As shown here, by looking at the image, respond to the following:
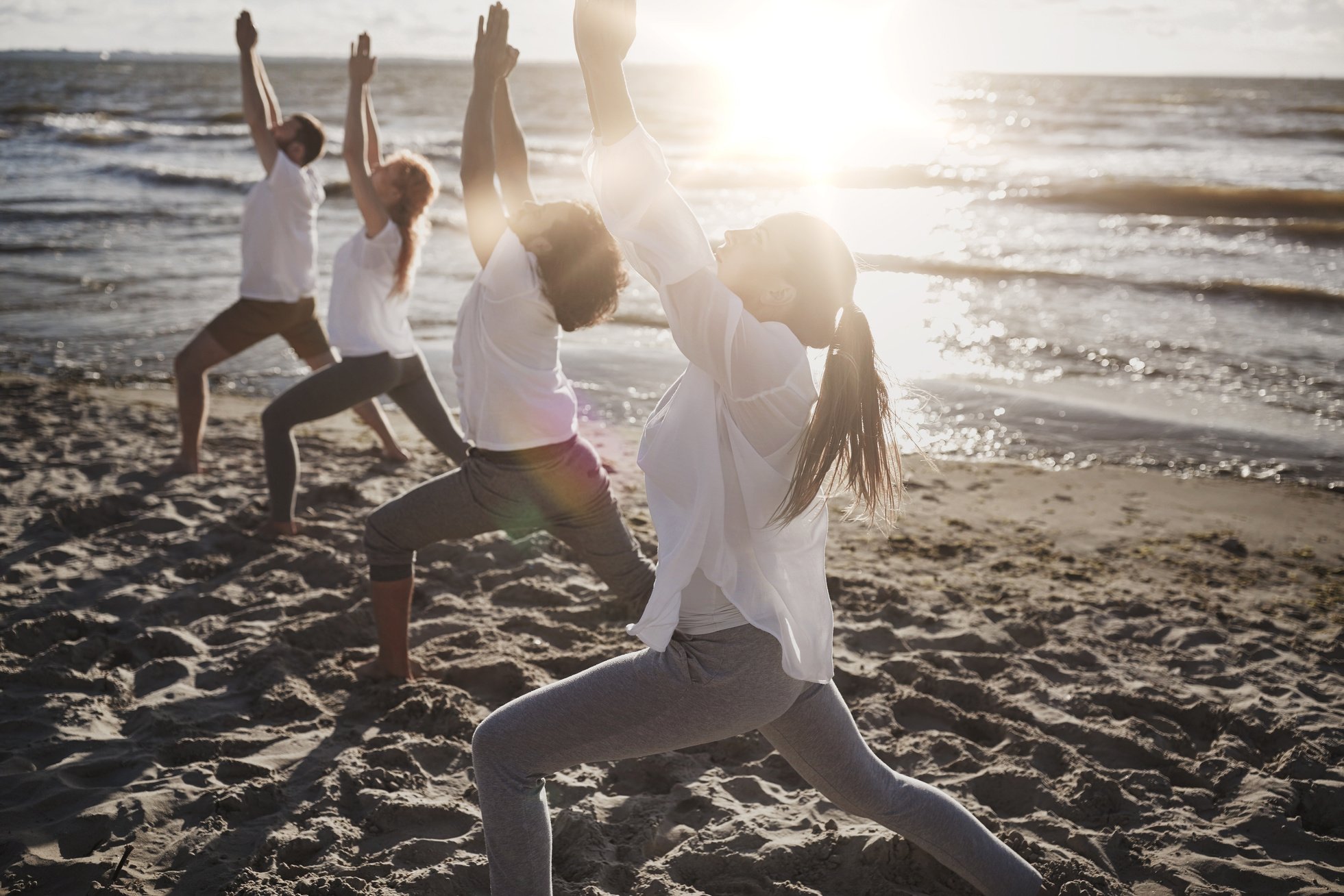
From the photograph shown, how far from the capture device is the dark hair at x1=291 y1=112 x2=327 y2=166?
5520mm

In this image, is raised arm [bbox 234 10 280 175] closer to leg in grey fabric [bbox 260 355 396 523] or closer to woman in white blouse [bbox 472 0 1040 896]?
leg in grey fabric [bbox 260 355 396 523]

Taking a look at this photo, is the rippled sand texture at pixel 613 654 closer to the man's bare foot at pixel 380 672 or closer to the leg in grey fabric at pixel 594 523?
the man's bare foot at pixel 380 672

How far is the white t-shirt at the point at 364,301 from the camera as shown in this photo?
4.69 meters

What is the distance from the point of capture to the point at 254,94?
16.9 feet

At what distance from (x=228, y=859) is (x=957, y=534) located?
413 centimetres

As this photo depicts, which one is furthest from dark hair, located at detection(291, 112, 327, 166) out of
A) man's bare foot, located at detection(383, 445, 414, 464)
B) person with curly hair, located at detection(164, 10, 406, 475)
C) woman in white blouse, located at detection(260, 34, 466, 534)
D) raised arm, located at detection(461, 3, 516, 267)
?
raised arm, located at detection(461, 3, 516, 267)

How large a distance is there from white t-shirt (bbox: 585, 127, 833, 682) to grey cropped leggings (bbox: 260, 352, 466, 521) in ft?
9.83

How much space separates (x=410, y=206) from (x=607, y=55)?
2878 millimetres

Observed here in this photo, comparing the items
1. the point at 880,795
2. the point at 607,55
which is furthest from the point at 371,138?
the point at 880,795

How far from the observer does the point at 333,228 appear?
15555 mm

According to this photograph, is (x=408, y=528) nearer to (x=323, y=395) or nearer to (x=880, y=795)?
(x=323, y=395)

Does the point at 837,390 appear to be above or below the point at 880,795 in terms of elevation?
above

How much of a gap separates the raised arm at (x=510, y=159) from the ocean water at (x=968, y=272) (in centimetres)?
135

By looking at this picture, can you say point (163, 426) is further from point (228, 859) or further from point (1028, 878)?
point (1028, 878)
